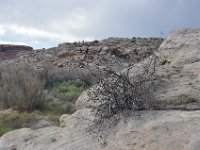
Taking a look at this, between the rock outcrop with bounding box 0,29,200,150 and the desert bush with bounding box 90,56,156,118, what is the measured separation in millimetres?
135

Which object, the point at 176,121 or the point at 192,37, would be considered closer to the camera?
the point at 176,121

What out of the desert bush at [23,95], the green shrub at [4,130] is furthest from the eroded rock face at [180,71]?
the desert bush at [23,95]

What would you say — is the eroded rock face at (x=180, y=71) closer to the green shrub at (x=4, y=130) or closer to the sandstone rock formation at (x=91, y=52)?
the green shrub at (x=4, y=130)

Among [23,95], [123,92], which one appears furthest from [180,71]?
[23,95]

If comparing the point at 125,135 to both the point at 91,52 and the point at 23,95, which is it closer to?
the point at 23,95

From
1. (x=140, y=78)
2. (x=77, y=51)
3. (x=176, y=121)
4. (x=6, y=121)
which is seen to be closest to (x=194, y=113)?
(x=176, y=121)

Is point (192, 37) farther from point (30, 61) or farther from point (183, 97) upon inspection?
point (30, 61)

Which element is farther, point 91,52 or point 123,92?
point 91,52

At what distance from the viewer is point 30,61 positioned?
90.2 ft

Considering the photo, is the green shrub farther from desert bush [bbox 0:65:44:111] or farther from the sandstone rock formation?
the sandstone rock formation

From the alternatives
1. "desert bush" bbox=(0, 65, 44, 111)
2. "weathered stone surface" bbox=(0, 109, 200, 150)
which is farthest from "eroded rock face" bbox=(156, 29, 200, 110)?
"desert bush" bbox=(0, 65, 44, 111)

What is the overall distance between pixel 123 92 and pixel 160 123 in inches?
43.6

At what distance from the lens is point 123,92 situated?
6754 millimetres

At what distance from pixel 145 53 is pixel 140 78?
1865cm
